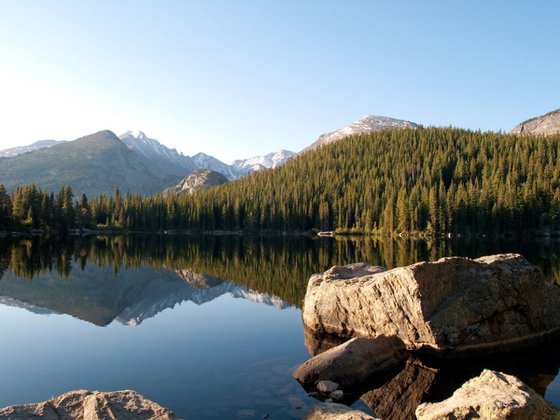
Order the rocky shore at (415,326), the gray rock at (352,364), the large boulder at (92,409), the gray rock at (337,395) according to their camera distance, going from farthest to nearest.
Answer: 1. the gray rock at (352,364)
2. the rocky shore at (415,326)
3. the gray rock at (337,395)
4. the large boulder at (92,409)

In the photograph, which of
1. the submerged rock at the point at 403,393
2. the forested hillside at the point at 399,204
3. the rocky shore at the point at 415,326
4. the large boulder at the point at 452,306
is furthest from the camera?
the forested hillside at the point at 399,204

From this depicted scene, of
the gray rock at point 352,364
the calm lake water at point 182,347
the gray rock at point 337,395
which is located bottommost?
the calm lake water at point 182,347

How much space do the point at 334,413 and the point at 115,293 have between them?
3266cm

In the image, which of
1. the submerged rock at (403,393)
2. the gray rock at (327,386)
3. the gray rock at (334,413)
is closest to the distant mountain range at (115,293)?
the submerged rock at (403,393)

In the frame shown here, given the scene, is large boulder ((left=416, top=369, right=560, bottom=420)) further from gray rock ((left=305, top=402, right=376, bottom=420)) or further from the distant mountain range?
the distant mountain range

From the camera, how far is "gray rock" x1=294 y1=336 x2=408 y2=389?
53.9ft

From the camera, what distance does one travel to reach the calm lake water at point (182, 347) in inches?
622

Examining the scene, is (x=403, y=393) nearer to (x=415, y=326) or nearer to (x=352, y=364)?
(x=352, y=364)

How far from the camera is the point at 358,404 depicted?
48.4ft

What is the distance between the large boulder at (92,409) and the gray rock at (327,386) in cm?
729

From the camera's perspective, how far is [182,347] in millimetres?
23078

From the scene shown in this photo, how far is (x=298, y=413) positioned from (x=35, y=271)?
4601 centimetres

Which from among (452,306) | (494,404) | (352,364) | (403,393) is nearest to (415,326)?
(452,306)

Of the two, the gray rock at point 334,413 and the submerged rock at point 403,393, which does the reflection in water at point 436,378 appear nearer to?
the submerged rock at point 403,393
